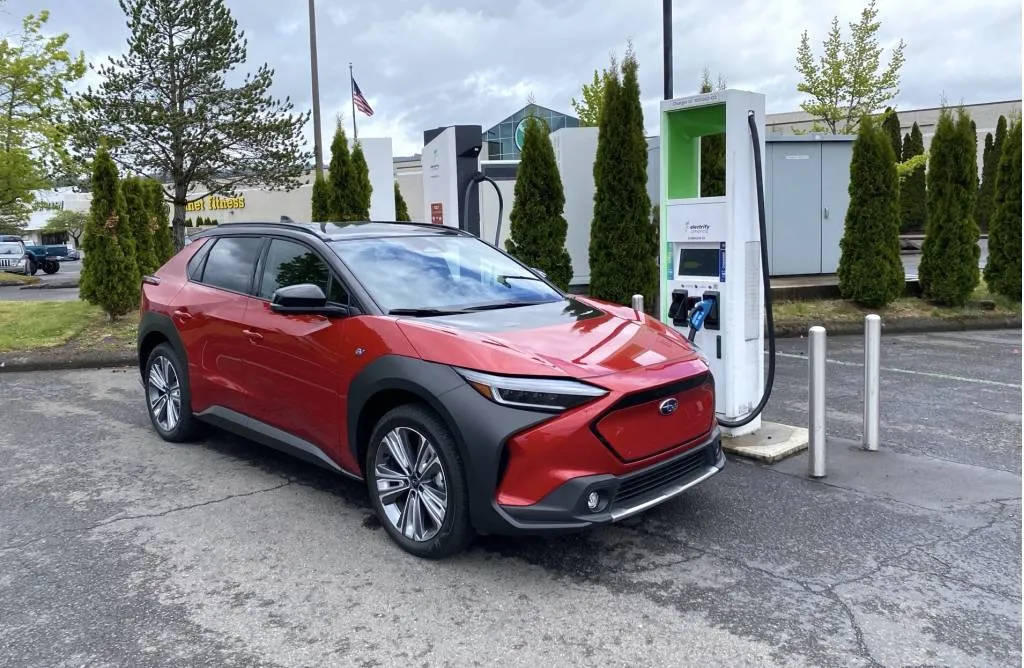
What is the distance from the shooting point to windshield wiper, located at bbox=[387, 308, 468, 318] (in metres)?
4.19

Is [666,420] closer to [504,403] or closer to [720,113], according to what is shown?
[504,403]

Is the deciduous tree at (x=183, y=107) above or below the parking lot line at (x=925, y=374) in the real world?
above

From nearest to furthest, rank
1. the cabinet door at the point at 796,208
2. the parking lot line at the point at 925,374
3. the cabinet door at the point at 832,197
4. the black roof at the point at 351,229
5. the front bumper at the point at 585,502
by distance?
the front bumper at the point at 585,502 < the black roof at the point at 351,229 < the parking lot line at the point at 925,374 < the cabinet door at the point at 796,208 < the cabinet door at the point at 832,197

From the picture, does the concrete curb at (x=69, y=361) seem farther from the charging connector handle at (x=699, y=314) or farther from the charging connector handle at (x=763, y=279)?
the charging connector handle at (x=763, y=279)

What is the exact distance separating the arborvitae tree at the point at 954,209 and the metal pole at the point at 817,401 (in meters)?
8.83

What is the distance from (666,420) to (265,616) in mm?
1985

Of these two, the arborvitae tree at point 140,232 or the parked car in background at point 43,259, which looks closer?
the arborvitae tree at point 140,232

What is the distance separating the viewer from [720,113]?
5.95 m

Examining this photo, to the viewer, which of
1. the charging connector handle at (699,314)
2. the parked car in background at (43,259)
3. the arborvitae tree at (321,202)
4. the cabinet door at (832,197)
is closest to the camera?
the charging connector handle at (699,314)

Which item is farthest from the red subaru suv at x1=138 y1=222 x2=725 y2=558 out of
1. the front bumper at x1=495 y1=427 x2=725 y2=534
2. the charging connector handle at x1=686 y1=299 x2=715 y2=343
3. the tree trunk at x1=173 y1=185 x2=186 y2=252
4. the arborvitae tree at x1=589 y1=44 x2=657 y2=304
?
the tree trunk at x1=173 y1=185 x2=186 y2=252

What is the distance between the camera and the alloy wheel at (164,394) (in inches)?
232

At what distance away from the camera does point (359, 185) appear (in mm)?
12289

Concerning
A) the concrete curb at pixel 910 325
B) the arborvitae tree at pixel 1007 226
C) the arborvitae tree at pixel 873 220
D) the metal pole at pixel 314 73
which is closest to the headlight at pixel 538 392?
the concrete curb at pixel 910 325

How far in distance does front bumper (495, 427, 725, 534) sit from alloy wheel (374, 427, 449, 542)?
0.42 metres
